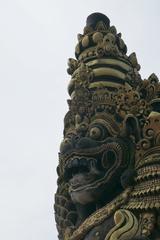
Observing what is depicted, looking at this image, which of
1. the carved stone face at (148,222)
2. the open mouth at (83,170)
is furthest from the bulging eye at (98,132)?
the carved stone face at (148,222)

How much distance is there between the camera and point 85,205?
308 inches

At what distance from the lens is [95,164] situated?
25.3 feet

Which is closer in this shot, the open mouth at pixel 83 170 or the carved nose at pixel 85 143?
the open mouth at pixel 83 170

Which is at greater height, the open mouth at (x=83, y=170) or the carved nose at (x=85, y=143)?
the carved nose at (x=85, y=143)

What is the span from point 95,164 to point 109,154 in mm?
210

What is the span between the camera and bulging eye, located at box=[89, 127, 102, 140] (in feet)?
25.9

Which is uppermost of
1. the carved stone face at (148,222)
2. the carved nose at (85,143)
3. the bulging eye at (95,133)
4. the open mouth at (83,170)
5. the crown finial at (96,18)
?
the crown finial at (96,18)

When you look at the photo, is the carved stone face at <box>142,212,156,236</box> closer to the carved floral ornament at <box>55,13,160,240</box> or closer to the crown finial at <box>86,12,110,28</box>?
the carved floral ornament at <box>55,13,160,240</box>

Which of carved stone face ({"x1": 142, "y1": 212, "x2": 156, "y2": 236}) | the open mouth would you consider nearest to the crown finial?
the open mouth

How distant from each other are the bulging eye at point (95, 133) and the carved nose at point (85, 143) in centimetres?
7

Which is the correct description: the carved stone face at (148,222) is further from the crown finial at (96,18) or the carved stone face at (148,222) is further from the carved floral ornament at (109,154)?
the crown finial at (96,18)

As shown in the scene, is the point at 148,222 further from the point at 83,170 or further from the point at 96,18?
the point at 96,18

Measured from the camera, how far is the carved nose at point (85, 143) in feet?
25.6

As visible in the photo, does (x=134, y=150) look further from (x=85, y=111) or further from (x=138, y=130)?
(x=85, y=111)
